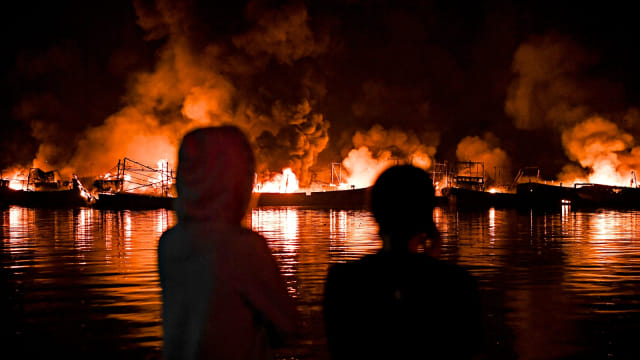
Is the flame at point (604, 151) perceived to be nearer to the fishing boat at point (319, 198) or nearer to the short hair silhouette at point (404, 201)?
the fishing boat at point (319, 198)

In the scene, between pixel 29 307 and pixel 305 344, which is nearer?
pixel 305 344

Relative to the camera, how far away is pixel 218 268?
295 cm

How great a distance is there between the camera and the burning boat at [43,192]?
70.0 meters

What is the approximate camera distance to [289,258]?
17.8 metres

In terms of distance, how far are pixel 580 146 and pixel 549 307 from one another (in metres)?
63.6

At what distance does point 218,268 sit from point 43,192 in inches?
2840

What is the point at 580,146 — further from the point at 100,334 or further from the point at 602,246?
the point at 100,334

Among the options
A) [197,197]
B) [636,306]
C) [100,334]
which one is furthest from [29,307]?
[197,197]

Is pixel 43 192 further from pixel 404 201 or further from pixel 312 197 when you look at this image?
pixel 404 201

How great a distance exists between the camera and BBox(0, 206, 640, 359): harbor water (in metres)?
8.31

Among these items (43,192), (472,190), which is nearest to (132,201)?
(43,192)

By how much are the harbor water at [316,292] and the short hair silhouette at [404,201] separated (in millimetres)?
5239

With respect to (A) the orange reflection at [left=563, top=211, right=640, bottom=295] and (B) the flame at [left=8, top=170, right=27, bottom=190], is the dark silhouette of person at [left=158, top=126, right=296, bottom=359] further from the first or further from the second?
(B) the flame at [left=8, top=170, right=27, bottom=190]

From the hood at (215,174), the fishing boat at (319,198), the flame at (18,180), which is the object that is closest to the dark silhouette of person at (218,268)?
the hood at (215,174)
